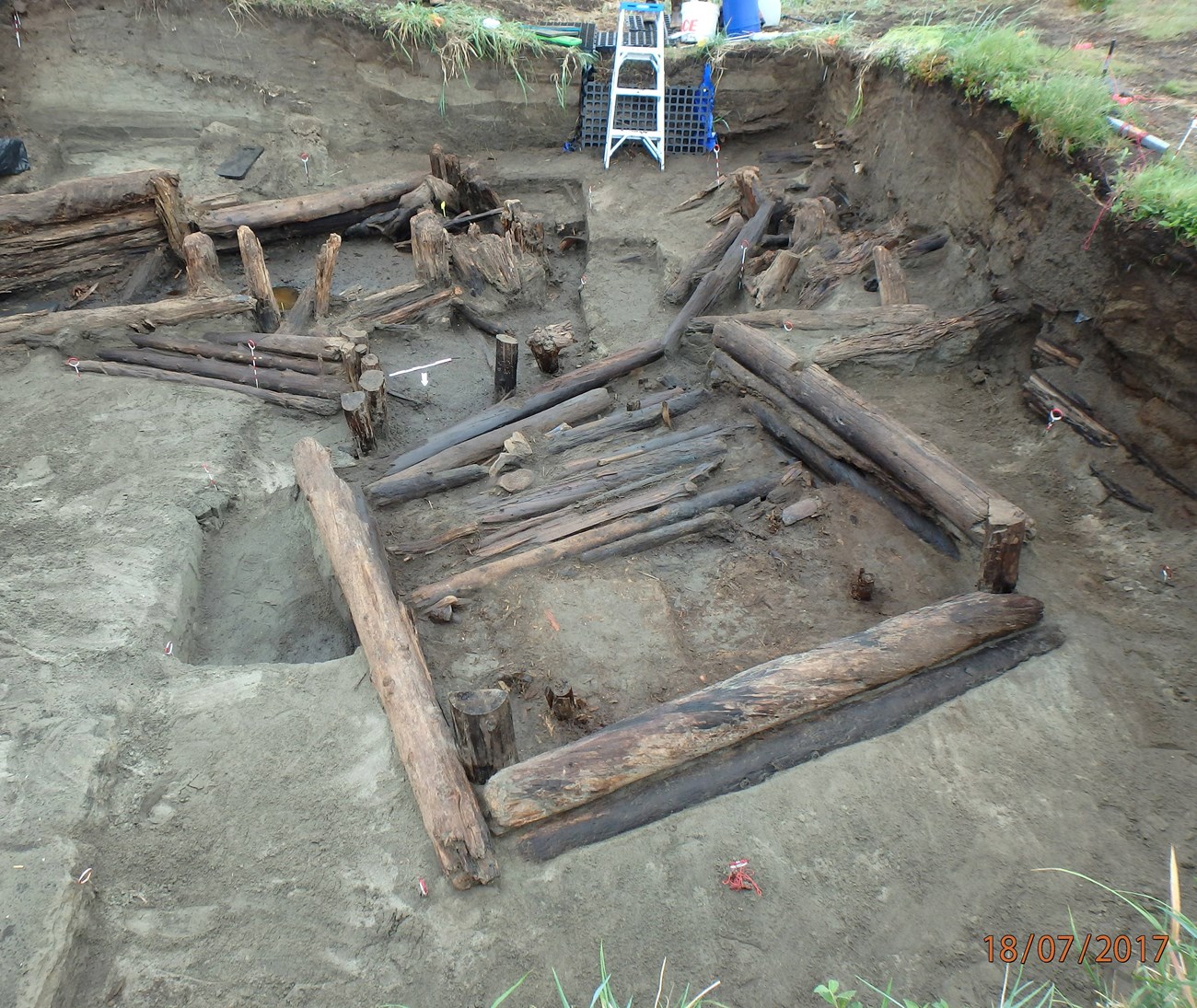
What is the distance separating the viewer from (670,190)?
414 inches

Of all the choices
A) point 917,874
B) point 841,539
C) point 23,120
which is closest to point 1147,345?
point 841,539

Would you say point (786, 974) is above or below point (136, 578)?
above

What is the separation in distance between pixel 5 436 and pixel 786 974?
20.5 ft

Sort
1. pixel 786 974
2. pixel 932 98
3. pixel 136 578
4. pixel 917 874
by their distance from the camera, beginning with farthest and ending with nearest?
pixel 932 98 → pixel 136 578 → pixel 917 874 → pixel 786 974

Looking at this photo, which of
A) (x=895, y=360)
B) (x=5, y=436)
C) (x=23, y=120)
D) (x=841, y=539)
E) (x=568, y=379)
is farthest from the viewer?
(x=23, y=120)

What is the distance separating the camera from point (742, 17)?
1129 cm

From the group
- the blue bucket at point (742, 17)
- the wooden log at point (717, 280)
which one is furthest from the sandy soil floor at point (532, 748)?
the blue bucket at point (742, 17)

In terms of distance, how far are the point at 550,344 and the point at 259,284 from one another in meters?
2.96

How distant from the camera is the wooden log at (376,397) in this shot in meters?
6.52

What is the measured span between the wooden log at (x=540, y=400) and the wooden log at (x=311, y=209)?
435cm

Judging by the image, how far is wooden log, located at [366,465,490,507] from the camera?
5766 millimetres

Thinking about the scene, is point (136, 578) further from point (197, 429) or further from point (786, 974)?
point (786, 974)

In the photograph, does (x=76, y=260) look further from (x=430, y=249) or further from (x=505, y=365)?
(x=505, y=365)
